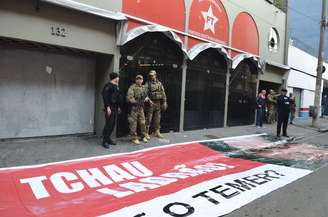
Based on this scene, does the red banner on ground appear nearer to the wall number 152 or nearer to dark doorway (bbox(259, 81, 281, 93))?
the wall number 152

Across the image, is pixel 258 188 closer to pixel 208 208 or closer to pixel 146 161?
pixel 208 208

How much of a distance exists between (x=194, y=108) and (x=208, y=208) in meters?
7.76

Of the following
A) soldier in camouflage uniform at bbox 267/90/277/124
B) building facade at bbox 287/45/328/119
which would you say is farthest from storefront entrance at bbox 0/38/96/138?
building facade at bbox 287/45/328/119

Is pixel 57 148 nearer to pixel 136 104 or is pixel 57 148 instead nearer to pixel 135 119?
pixel 135 119

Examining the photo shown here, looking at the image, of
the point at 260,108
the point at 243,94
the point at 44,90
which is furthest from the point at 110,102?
the point at 260,108

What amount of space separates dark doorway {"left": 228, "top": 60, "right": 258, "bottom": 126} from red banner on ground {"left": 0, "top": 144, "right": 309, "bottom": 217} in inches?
275

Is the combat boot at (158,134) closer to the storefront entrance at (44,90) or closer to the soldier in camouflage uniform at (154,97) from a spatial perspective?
the soldier in camouflage uniform at (154,97)

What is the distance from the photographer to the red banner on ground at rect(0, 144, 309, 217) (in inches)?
196

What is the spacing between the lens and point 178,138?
10.7 m

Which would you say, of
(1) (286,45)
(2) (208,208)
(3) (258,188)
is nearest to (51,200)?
(2) (208,208)

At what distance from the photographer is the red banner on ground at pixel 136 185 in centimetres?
498

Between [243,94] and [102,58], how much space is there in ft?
26.9

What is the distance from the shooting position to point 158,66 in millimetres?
10914

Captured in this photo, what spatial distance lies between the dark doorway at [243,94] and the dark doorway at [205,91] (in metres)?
0.94
